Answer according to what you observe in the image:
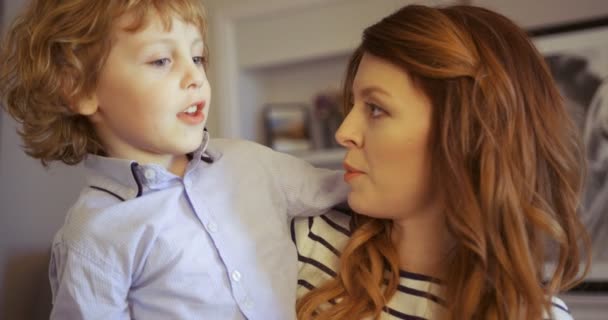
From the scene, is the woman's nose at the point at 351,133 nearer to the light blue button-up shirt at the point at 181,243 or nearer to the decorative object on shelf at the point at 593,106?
the light blue button-up shirt at the point at 181,243

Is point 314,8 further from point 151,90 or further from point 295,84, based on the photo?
point 151,90

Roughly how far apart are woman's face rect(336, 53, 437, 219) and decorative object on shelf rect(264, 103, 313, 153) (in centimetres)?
200

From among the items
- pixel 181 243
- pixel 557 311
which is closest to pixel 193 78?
pixel 181 243

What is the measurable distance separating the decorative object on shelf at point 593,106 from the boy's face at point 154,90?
1729mm

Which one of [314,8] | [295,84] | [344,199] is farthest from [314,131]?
[344,199]

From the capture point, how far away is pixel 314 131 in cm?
305

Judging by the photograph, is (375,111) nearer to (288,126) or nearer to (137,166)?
(137,166)

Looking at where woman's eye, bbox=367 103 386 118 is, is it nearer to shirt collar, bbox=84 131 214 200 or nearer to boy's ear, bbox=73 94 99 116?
shirt collar, bbox=84 131 214 200

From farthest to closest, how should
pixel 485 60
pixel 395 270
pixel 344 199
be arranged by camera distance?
pixel 344 199
pixel 395 270
pixel 485 60

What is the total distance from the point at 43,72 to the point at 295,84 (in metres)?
2.25

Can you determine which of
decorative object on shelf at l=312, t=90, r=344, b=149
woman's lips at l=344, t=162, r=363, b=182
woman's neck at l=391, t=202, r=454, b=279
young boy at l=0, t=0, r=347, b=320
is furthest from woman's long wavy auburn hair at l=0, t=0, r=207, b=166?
decorative object on shelf at l=312, t=90, r=344, b=149

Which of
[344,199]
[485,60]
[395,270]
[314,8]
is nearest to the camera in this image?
[485,60]

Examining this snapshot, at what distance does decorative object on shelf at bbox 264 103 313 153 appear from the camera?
10.1 feet

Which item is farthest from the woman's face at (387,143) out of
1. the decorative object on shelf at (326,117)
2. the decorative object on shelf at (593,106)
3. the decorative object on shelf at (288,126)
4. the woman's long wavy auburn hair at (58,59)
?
the decorative object on shelf at (288,126)
